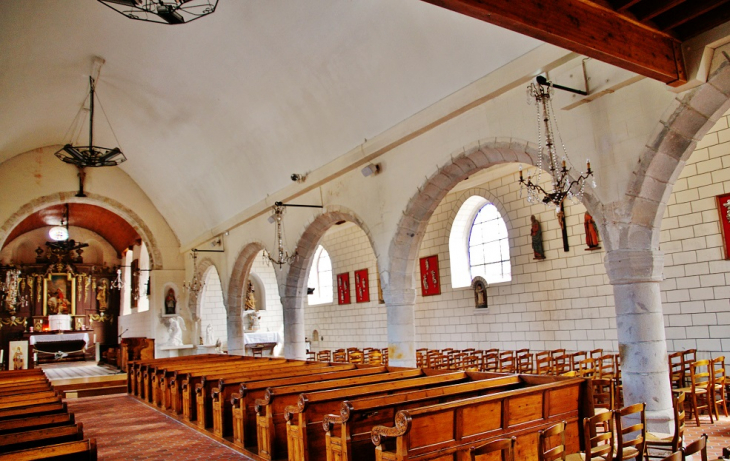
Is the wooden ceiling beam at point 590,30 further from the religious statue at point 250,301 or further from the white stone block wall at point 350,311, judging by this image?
the religious statue at point 250,301

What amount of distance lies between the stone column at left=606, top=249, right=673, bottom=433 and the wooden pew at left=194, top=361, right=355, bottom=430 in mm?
3775

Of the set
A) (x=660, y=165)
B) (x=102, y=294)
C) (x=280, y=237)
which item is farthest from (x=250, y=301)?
(x=660, y=165)

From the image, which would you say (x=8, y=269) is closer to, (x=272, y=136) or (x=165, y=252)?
(x=165, y=252)

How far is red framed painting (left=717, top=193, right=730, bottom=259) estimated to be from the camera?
8.68m

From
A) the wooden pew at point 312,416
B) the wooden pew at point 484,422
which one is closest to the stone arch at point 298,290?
the wooden pew at point 312,416

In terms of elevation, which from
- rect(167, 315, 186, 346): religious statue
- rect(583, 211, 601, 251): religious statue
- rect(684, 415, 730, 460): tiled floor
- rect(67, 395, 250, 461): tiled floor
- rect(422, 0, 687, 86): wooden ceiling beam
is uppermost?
rect(422, 0, 687, 86): wooden ceiling beam

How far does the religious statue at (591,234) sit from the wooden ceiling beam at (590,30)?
537 cm

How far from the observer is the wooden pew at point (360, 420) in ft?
14.9

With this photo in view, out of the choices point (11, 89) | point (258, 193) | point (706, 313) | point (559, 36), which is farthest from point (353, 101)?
point (11, 89)

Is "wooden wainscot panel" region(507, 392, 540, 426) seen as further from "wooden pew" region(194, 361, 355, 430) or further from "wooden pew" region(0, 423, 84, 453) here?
"wooden pew" region(0, 423, 84, 453)

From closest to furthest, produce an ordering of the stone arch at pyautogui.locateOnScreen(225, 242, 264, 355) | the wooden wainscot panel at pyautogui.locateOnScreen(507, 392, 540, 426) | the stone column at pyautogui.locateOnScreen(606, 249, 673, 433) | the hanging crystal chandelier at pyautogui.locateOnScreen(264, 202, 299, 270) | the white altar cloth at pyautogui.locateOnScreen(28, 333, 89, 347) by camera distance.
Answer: the wooden wainscot panel at pyautogui.locateOnScreen(507, 392, 540, 426), the stone column at pyautogui.locateOnScreen(606, 249, 673, 433), the hanging crystal chandelier at pyautogui.locateOnScreen(264, 202, 299, 270), the stone arch at pyautogui.locateOnScreen(225, 242, 264, 355), the white altar cloth at pyautogui.locateOnScreen(28, 333, 89, 347)

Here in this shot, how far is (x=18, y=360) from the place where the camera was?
1795 cm

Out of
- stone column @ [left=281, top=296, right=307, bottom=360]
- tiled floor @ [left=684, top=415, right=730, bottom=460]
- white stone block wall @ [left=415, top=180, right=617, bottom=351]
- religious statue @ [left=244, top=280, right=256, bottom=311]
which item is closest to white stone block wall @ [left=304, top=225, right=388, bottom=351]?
white stone block wall @ [left=415, top=180, right=617, bottom=351]

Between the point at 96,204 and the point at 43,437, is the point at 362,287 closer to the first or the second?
the point at 96,204
